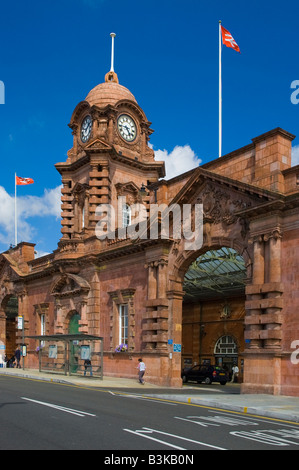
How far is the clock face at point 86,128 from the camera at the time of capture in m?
42.9

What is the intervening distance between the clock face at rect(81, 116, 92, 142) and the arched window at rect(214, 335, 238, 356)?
18.9m

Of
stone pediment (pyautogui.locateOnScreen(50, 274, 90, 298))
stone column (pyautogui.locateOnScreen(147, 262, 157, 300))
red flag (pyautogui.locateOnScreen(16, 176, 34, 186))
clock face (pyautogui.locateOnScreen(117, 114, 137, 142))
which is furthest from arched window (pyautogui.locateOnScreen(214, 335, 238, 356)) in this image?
red flag (pyautogui.locateOnScreen(16, 176, 34, 186))

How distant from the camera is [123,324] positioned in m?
34.6

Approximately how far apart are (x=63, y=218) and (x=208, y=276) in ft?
43.7

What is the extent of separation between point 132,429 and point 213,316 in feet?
105

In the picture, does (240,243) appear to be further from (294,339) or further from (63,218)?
(63,218)

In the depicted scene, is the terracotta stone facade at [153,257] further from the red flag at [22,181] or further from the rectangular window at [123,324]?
the red flag at [22,181]

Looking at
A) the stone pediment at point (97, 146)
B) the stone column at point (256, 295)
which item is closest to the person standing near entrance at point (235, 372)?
the stone column at point (256, 295)

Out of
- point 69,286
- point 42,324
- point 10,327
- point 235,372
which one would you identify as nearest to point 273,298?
point 235,372

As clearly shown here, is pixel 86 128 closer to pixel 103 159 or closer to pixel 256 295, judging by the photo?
pixel 103 159

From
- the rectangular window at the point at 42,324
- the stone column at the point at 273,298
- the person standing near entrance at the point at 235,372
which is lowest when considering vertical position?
the person standing near entrance at the point at 235,372

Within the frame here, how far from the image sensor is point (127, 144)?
43.0 metres

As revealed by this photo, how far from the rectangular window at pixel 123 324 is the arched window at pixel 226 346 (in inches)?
430
